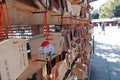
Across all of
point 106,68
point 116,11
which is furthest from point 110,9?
point 106,68

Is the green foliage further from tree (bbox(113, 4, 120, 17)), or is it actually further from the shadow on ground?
the shadow on ground

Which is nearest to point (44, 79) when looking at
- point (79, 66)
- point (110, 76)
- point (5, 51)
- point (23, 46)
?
point (23, 46)

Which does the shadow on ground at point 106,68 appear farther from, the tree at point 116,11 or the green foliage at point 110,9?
the tree at point 116,11

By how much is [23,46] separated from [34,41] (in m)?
0.20

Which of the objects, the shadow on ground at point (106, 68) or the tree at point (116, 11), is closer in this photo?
the shadow on ground at point (106, 68)

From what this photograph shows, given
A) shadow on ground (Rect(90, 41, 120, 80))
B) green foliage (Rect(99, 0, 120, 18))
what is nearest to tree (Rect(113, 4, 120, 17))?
green foliage (Rect(99, 0, 120, 18))

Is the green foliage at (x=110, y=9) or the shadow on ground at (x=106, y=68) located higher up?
the green foliage at (x=110, y=9)

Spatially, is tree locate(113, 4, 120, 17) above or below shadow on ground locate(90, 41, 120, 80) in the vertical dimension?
above

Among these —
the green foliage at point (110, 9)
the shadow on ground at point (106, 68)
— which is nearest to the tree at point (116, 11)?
the green foliage at point (110, 9)

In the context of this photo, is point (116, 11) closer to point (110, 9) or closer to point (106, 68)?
point (110, 9)

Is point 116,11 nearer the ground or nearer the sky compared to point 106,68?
nearer the sky

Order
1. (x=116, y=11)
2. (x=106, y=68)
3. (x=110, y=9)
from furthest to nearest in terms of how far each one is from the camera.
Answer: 1. (x=110, y=9)
2. (x=116, y=11)
3. (x=106, y=68)

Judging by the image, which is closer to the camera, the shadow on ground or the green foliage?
the shadow on ground

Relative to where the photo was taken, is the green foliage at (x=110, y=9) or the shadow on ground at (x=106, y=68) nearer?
the shadow on ground at (x=106, y=68)
